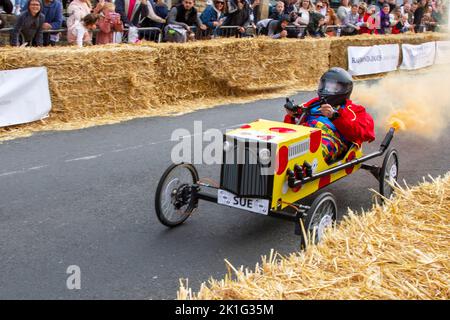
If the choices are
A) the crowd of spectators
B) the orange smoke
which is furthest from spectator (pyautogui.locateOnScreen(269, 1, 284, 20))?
the orange smoke

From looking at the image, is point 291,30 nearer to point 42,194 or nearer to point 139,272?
point 42,194

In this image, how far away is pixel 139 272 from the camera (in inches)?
166

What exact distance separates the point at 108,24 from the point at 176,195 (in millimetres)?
7278

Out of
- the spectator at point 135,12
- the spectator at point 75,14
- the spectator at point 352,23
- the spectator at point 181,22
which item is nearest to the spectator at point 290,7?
the spectator at point 352,23

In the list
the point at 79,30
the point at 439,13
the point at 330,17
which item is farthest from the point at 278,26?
the point at 439,13

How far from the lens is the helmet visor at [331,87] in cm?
570

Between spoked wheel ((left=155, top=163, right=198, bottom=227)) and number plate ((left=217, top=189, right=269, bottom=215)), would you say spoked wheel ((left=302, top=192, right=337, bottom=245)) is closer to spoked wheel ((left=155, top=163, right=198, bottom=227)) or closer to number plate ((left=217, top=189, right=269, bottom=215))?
number plate ((left=217, top=189, right=269, bottom=215))

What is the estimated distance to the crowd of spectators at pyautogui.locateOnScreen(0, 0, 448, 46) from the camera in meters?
10.7

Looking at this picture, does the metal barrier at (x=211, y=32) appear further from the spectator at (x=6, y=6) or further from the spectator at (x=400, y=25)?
the spectator at (x=400, y=25)

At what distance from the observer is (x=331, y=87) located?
5.73m

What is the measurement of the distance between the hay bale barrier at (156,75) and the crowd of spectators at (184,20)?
109 cm
